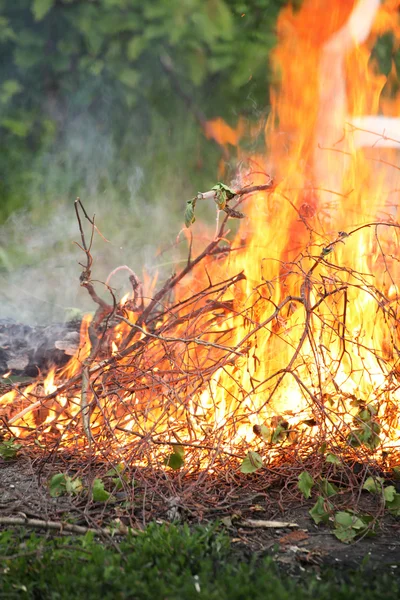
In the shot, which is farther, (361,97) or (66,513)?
(361,97)

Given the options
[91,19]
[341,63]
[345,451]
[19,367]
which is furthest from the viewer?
[91,19]

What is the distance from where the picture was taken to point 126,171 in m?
6.18

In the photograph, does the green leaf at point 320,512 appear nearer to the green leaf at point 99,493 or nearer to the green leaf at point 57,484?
the green leaf at point 99,493

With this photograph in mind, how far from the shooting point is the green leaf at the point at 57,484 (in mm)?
2622

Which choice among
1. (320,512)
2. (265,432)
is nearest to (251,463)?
(265,432)

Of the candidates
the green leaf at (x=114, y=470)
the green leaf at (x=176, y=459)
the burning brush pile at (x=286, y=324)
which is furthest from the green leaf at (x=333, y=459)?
the green leaf at (x=114, y=470)

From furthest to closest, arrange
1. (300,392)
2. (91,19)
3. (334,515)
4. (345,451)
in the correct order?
1. (91,19)
2. (300,392)
3. (345,451)
4. (334,515)

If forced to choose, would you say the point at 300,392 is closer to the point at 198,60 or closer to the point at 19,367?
the point at 19,367

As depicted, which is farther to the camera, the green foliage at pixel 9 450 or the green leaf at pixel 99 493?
the green foliage at pixel 9 450

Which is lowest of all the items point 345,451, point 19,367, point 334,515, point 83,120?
point 334,515

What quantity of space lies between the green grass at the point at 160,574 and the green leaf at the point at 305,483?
0.46 metres

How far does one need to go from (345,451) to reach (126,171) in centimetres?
389

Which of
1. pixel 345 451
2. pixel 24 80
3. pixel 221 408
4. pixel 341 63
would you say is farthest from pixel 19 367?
pixel 24 80

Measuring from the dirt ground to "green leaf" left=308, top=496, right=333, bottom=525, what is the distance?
0.9 inches
